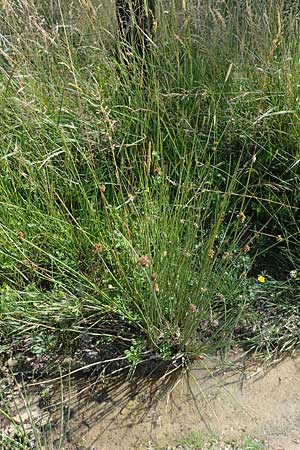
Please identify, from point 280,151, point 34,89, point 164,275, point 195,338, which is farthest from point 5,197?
point 280,151

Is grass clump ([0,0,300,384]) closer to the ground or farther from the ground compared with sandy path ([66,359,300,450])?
farther from the ground

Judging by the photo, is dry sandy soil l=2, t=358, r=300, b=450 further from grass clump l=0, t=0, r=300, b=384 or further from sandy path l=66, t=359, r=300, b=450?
grass clump l=0, t=0, r=300, b=384

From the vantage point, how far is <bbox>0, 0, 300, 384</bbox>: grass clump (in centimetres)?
181

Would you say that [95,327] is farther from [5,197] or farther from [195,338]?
[5,197]

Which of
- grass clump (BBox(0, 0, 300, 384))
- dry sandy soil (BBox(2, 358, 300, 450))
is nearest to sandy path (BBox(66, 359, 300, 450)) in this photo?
dry sandy soil (BBox(2, 358, 300, 450))

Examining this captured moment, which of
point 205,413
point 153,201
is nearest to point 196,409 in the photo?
point 205,413

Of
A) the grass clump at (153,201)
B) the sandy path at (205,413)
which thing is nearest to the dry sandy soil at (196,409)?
the sandy path at (205,413)

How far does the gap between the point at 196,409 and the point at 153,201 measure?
0.76m

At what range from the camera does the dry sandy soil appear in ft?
5.63

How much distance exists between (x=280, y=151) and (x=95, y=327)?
1.08 metres

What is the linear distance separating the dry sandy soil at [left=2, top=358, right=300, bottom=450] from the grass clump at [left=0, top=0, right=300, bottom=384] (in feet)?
0.36

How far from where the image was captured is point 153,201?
2.00m

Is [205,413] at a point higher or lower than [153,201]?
lower

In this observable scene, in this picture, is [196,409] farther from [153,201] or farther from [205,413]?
[153,201]
